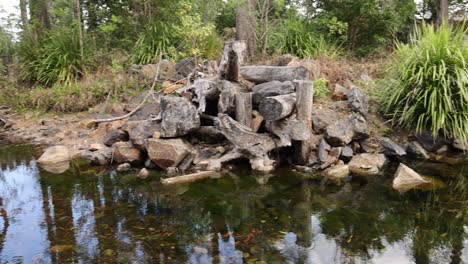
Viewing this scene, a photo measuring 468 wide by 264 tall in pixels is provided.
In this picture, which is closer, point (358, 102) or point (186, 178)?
point (186, 178)

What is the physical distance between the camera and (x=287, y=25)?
9664mm

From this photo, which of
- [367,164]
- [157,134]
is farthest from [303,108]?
[157,134]

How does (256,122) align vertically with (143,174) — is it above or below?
above

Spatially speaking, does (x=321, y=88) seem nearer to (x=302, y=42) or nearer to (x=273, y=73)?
(x=273, y=73)

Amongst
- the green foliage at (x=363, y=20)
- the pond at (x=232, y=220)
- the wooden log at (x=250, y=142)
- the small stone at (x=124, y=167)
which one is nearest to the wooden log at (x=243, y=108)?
the wooden log at (x=250, y=142)

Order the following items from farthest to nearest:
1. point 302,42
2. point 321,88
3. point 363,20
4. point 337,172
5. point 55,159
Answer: point 363,20 < point 302,42 < point 321,88 < point 55,159 < point 337,172

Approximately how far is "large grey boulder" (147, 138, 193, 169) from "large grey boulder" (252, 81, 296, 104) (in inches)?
55.2

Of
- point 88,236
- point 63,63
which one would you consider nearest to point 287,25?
point 63,63

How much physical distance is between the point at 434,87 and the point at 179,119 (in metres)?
3.98

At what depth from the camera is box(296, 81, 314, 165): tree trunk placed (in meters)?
5.86

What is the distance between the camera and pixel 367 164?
5828mm

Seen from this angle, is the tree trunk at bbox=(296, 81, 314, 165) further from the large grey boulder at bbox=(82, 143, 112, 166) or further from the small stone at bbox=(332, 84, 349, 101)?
the large grey boulder at bbox=(82, 143, 112, 166)

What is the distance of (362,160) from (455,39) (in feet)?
8.98

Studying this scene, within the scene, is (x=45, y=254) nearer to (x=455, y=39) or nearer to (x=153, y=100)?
(x=153, y=100)
